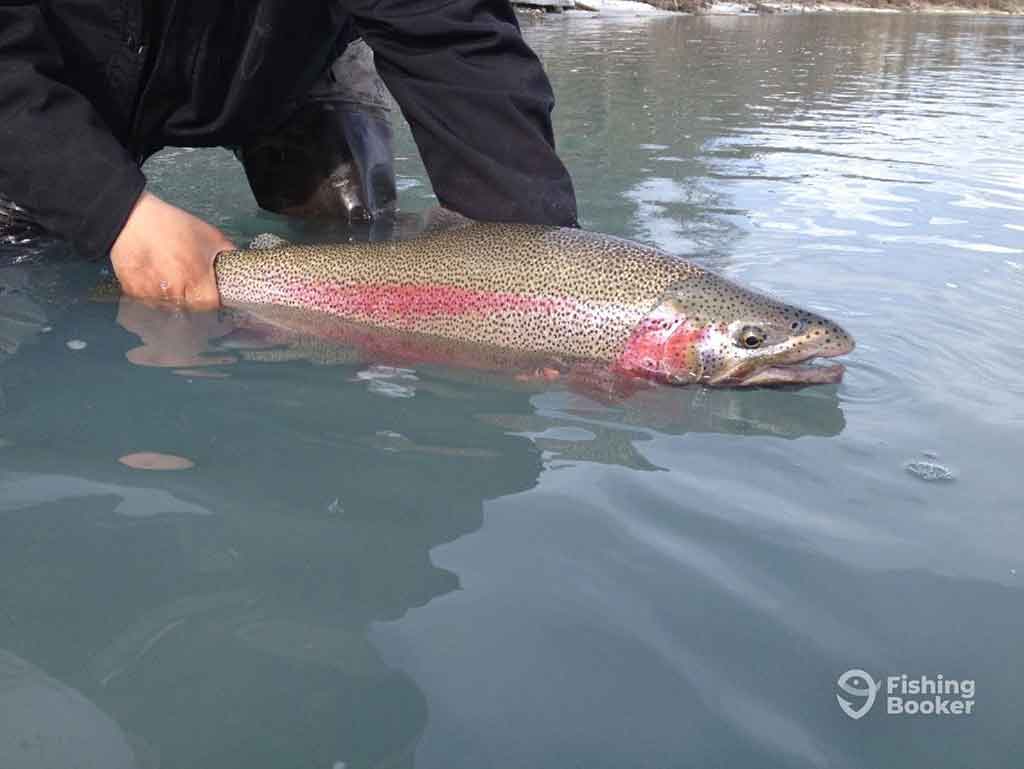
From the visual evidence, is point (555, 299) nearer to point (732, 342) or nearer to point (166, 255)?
point (732, 342)

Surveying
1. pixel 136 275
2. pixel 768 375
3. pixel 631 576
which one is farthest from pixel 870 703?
pixel 136 275

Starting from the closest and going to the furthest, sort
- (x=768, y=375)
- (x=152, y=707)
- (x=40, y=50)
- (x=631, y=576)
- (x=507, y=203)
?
(x=152, y=707)
(x=631, y=576)
(x=768, y=375)
(x=40, y=50)
(x=507, y=203)

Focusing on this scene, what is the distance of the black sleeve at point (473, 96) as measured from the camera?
2.88 metres

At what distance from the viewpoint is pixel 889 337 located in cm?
301

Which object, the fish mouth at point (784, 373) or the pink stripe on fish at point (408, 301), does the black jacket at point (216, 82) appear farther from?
the fish mouth at point (784, 373)

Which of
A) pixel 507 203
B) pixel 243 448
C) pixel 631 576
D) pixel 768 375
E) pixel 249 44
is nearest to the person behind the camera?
pixel 631 576

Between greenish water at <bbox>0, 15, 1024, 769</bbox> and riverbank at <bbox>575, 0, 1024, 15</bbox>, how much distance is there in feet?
116

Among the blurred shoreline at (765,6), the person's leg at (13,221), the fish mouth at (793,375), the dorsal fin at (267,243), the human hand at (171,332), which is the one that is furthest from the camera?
the blurred shoreline at (765,6)

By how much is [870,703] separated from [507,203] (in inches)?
79.8

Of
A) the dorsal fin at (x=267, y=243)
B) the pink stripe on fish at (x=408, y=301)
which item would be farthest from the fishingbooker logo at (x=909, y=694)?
the dorsal fin at (x=267, y=243)

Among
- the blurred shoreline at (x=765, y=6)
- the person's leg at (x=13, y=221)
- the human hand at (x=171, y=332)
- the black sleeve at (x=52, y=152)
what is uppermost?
the blurred shoreline at (x=765, y=6)

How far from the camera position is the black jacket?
2.79 metres

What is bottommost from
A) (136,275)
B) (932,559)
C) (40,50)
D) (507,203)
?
(932,559)

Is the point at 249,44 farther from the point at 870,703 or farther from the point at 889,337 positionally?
the point at 870,703
